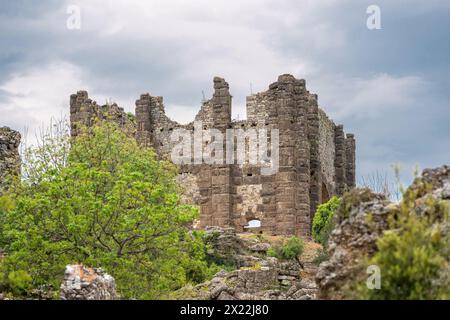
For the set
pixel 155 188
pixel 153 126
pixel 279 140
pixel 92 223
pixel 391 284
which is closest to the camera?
pixel 391 284

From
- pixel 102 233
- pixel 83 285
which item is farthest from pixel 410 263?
pixel 102 233

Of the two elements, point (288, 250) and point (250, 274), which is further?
point (288, 250)

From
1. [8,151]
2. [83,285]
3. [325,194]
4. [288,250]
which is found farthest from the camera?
[325,194]

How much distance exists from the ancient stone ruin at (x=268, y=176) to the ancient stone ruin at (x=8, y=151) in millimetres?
13985

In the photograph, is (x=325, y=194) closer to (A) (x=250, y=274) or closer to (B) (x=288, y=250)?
(B) (x=288, y=250)

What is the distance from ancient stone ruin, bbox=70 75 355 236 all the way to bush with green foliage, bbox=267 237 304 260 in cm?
418

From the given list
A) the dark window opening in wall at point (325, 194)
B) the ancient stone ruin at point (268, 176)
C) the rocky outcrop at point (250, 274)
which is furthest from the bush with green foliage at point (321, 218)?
the dark window opening in wall at point (325, 194)

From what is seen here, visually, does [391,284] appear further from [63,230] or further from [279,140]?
[279,140]

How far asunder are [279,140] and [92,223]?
73.2 feet

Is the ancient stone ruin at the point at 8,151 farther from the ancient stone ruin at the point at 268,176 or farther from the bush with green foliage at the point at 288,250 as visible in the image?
the ancient stone ruin at the point at 268,176

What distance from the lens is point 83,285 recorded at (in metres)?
19.4

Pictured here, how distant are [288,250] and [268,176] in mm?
7518
